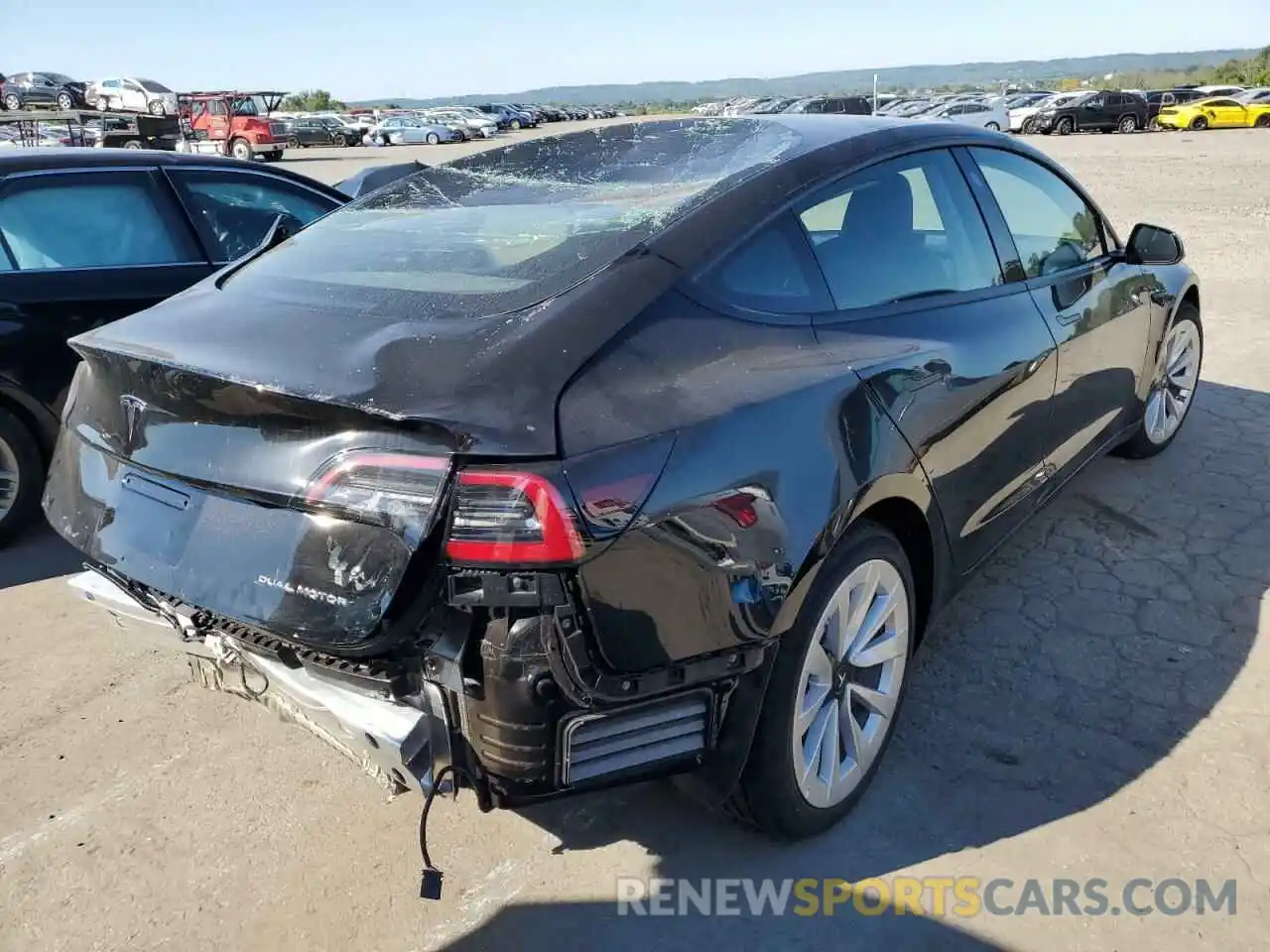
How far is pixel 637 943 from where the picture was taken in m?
2.19

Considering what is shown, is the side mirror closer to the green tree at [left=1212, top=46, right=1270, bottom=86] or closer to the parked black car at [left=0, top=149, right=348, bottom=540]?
the parked black car at [left=0, top=149, right=348, bottom=540]

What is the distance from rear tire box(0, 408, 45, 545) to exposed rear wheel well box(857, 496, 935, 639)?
360 centimetres

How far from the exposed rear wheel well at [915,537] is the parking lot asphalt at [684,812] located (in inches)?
15.6

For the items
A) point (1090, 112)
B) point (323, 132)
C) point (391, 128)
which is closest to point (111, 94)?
point (323, 132)

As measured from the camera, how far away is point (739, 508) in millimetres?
1957

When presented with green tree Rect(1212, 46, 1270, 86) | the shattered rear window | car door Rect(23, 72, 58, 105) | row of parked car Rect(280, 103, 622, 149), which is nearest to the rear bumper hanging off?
the shattered rear window

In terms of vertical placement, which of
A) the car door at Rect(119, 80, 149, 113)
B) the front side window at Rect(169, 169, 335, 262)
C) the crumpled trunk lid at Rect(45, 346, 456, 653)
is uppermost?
the car door at Rect(119, 80, 149, 113)

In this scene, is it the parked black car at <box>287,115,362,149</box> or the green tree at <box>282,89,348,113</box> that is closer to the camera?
the parked black car at <box>287,115,362,149</box>

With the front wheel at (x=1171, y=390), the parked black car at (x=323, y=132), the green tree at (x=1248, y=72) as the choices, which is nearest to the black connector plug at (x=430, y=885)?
the front wheel at (x=1171, y=390)

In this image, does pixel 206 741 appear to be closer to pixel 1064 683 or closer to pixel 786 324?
pixel 786 324

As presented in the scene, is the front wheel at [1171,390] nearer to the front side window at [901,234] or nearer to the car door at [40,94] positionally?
the front side window at [901,234]

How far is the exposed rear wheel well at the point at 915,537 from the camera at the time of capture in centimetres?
244

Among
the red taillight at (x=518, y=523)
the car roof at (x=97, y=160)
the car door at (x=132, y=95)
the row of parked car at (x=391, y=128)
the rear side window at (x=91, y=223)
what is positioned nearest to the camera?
the red taillight at (x=518, y=523)

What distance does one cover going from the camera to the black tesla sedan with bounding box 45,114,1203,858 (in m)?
1.79
